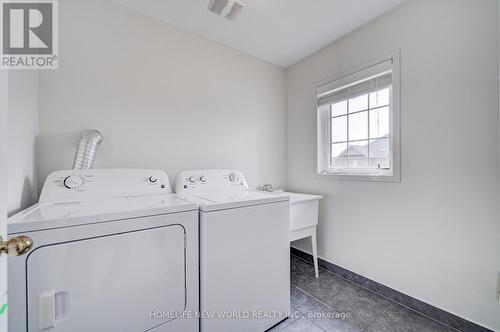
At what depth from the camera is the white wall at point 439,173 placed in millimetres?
1179

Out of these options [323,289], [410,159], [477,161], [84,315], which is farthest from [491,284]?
[84,315]

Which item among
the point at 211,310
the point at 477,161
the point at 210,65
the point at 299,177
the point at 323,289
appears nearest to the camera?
the point at 211,310

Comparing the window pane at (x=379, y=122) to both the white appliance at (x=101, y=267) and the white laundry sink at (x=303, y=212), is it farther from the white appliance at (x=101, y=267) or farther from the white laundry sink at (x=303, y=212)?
the white appliance at (x=101, y=267)

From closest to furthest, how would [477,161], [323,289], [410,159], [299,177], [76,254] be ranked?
[76,254] → [477,161] → [410,159] → [323,289] → [299,177]

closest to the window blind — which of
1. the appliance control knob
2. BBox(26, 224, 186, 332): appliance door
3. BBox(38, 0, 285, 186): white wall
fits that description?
BBox(38, 0, 285, 186): white wall

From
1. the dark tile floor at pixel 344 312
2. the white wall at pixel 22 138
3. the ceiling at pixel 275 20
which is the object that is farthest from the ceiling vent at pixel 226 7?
the dark tile floor at pixel 344 312

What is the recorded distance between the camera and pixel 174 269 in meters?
1.02

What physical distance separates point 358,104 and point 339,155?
0.51 meters

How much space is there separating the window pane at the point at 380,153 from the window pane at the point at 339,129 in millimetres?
293

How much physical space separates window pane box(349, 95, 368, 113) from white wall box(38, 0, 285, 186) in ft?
2.98

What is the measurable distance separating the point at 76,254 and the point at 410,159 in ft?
6.71

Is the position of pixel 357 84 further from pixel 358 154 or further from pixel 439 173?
pixel 439 173

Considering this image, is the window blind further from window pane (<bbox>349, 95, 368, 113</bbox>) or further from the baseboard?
the baseboard

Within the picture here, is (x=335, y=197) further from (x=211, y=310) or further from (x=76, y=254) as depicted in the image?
(x=76, y=254)
